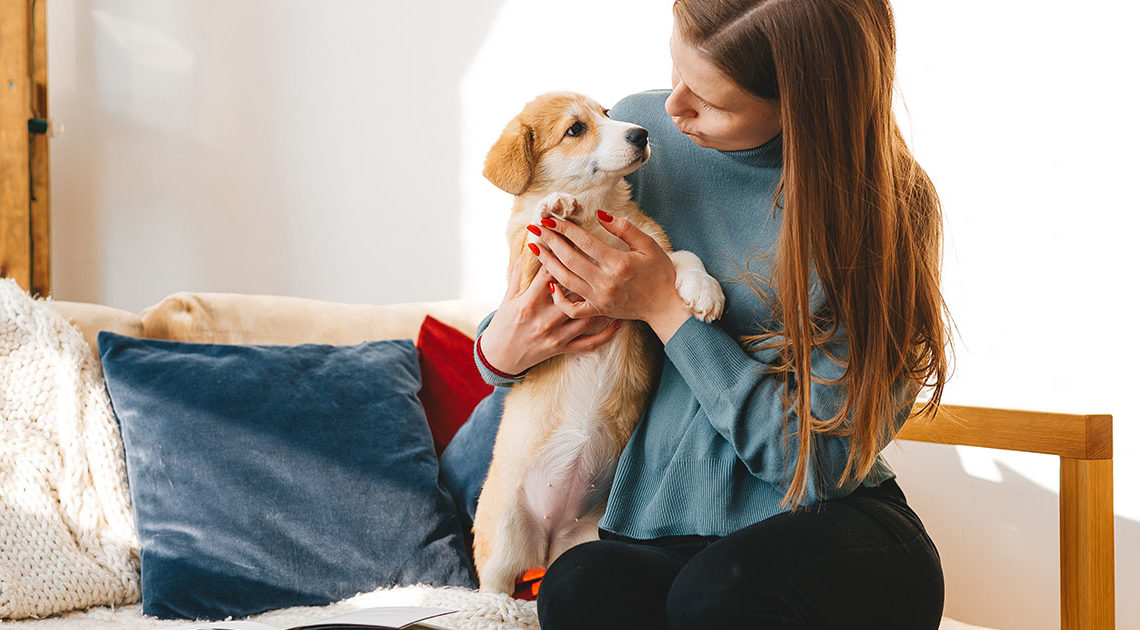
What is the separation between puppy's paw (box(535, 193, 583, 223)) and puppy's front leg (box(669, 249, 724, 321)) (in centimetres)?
15

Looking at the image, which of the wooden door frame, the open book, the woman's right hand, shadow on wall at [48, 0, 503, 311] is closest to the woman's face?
the woman's right hand

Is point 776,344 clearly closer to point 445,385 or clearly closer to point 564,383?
point 564,383

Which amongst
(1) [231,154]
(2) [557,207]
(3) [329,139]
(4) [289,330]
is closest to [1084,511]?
(2) [557,207]

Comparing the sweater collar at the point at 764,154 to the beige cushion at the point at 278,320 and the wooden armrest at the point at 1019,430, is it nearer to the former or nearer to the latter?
the wooden armrest at the point at 1019,430

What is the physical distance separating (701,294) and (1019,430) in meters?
0.68

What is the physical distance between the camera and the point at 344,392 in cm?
170

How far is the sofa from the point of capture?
123cm

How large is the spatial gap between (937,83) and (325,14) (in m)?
1.77

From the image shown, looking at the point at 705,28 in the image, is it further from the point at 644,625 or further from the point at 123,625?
the point at 123,625

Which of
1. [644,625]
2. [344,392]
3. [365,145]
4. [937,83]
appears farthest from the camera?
[365,145]

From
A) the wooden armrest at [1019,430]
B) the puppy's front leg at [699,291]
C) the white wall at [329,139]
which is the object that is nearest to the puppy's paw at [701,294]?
the puppy's front leg at [699,291]

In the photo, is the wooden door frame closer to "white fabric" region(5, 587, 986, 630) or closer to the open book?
"white fabric" region(5, 587, 986, 630)

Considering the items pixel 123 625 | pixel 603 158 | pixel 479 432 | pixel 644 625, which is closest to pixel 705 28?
pixel 603 158

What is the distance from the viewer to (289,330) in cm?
188
